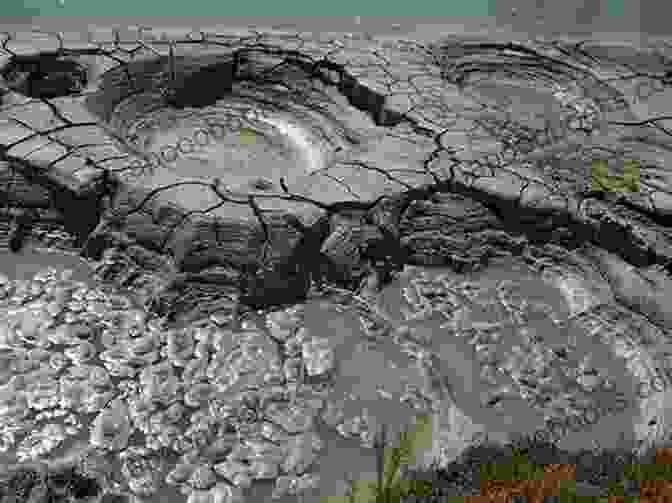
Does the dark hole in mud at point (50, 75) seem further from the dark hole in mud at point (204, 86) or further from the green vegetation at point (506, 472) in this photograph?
the green vegetation at point (506, 472)

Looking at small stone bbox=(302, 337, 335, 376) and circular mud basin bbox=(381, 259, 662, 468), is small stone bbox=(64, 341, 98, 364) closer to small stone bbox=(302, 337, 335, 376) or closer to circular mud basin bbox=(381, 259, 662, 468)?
small stone bbox=(302, 337, 335, 376)

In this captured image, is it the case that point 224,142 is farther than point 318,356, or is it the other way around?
point 224,142

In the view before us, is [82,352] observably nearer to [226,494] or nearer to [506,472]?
[226,494]

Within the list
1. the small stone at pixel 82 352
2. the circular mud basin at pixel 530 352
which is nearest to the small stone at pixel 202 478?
the small stone at pixel 82 352

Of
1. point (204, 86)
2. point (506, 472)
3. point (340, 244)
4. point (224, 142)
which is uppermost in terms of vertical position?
point (204, 86)

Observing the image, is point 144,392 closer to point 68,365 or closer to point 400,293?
point 68,365

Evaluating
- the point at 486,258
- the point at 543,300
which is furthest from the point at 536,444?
the point at 486,258

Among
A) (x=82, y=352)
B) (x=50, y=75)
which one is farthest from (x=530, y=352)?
(x=50, y=75)
